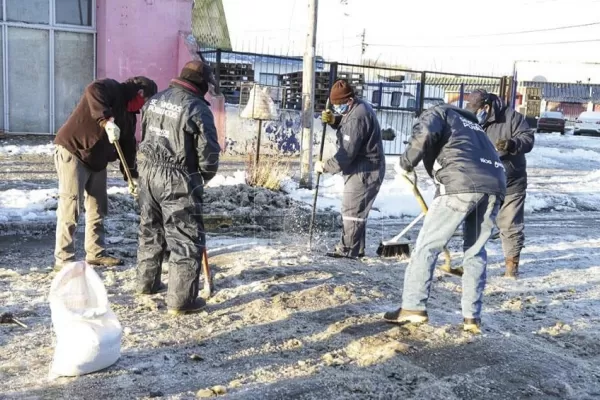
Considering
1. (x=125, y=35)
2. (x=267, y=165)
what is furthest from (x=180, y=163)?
(x=125, y=35)

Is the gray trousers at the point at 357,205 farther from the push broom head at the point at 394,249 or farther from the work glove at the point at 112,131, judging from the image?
the work glove at the point at 112,131

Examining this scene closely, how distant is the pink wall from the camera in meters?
14.6

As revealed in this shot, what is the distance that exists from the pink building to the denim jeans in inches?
433

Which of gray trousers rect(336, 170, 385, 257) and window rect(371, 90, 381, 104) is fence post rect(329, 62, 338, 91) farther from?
gray trousers rect(336, 170, 385, 257)

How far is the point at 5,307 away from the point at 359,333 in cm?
272

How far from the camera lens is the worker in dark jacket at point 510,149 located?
639cm

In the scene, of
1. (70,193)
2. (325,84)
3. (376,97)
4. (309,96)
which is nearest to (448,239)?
(70,193)

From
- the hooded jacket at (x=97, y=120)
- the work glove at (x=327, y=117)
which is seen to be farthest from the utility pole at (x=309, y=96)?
the hooded jacket at (x=97, y=120)

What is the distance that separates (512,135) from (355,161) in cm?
163

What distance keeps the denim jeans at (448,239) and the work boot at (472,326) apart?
3 cm

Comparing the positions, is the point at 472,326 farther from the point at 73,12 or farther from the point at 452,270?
the point at 73,12

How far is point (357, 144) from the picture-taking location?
22.0ft

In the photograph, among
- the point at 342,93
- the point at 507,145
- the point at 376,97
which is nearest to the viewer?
the point at 507,145

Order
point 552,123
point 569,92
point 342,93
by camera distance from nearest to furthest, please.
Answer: point 342,93, point 552,123, point 569,92
